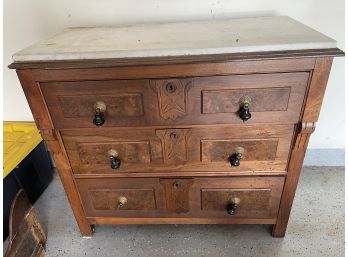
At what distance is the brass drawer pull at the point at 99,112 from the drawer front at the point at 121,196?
29 centimetres

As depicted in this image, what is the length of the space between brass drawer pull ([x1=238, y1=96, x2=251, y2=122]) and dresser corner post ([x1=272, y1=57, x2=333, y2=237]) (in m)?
0.18

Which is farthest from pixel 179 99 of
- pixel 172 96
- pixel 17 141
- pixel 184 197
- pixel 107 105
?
pixel 17 141

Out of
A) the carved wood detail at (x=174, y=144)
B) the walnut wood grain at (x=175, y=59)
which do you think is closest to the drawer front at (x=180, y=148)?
the carved wood detail at (x=174, y=144)

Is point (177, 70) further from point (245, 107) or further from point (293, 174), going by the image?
point (293, 174)

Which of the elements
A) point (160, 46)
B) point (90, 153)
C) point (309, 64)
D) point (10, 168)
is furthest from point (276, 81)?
point (10, 168)

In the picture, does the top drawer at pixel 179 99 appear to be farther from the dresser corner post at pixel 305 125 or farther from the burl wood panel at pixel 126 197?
the burl wood panel at pixel 126 197

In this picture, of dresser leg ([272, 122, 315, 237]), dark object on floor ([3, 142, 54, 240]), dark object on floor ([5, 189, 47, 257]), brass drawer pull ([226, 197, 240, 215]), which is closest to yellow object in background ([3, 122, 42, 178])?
dark object on floor ([3, 142, 54, 240])

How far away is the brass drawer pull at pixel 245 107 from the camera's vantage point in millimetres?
827

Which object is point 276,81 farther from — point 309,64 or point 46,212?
point 46,212

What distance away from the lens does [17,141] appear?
1.42 meters

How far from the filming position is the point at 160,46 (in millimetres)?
810

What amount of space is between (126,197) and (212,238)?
44cm

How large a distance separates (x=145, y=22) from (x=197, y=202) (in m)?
0.82

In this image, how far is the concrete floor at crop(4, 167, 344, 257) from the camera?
3.84ft
